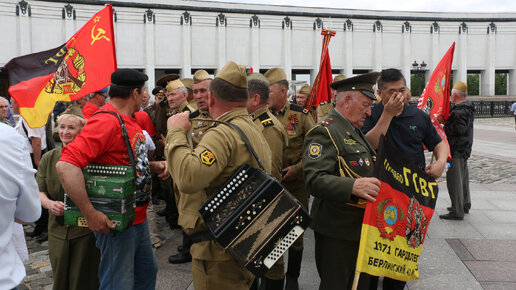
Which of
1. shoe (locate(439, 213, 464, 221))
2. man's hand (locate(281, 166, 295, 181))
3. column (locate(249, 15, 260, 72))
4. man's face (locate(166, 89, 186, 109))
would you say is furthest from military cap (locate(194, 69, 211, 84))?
column (locate(249, 15, 260, 72))

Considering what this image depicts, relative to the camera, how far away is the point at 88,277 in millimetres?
3387

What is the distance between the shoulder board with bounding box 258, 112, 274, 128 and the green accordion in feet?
5.55

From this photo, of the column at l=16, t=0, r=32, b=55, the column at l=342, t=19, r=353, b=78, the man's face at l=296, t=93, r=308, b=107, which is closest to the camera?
the man's face at l=296, t=93, r=308, b=107

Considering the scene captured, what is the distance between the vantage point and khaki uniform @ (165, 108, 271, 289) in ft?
7.23

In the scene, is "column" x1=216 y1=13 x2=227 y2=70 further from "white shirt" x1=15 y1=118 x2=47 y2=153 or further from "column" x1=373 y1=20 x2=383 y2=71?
"white shirt" x1=15 y1=118 x2=47 y2=153

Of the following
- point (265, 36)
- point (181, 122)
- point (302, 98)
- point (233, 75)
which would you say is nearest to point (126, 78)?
point (181, 122)

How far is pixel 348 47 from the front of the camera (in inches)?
1690

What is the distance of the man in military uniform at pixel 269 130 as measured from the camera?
12.3 ft

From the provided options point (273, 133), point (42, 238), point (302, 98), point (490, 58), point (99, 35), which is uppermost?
point (490, 58)

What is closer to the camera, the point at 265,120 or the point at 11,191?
the point at 11,191

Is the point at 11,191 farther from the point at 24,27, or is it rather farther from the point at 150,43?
the point at 150,43

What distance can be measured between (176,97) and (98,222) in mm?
3297

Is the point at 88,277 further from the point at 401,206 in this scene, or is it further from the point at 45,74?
the point at 401,206

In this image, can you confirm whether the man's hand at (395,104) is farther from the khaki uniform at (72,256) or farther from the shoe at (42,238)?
the shoe at (42,238)
